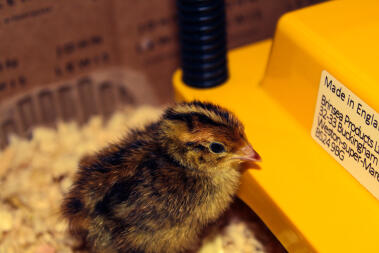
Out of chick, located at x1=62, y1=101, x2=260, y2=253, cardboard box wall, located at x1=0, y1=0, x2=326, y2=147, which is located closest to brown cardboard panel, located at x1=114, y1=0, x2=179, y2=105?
cardboard box wall, located at x1=0, y1=0, x2=326, y2=147

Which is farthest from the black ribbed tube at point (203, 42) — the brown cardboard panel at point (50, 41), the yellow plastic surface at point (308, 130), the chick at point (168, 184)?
the brown cardboard panel at point (50, 41)

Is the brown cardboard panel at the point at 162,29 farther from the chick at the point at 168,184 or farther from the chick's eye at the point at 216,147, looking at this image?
the chick's eye at the point at 216,147

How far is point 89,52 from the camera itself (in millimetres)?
2014

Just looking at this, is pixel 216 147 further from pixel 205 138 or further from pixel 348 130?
pixel 348 130

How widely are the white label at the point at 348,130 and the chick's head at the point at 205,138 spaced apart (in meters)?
0.22

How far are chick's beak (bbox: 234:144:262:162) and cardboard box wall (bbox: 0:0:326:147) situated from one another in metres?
0.87

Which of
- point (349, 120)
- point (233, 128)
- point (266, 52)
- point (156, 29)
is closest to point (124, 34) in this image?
point (156, 29)

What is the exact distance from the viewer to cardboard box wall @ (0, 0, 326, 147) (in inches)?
73.6

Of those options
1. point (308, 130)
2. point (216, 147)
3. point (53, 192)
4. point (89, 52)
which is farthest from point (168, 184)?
point (89, 52)

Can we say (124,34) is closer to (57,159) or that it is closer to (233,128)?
(57,159)

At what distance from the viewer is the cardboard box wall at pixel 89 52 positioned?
73.6 inches

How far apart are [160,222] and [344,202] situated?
1.63ft

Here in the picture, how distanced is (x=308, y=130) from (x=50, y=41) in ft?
3.42

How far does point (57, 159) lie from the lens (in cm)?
203
